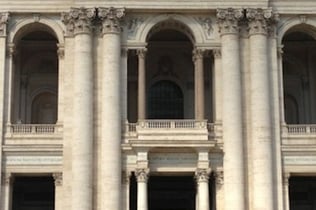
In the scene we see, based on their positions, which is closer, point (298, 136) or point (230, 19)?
point (298, 136)

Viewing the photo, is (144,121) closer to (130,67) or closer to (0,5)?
(130,67)

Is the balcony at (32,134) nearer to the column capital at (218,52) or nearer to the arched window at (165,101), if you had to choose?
the arched window at (165,101)

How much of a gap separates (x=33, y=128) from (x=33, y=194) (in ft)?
19.9

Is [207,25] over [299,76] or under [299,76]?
over

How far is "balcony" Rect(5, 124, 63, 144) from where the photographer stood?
132 feet

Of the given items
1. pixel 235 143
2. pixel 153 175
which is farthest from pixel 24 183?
pixel 235 143

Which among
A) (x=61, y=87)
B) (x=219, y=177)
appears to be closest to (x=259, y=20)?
(x=219, y=177)

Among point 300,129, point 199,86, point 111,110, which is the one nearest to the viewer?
point 111,110

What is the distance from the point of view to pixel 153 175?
4056 cm

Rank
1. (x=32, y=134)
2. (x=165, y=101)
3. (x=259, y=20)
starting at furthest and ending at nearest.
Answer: (x=165, y=101)
(x=259, y=20)
(x=32, y=134)

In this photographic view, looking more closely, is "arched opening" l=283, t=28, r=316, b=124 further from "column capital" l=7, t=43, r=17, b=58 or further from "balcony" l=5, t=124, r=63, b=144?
"column capital" l=7, t=43, r=17, b=58

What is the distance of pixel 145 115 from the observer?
41.2 meters

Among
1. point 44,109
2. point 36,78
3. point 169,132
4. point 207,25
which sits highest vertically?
point 207,25

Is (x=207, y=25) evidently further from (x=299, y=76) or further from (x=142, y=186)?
(x=142, y=186)
